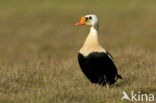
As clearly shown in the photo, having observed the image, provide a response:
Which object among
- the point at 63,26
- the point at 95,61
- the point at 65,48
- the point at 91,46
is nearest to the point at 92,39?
A: the point at 91,46

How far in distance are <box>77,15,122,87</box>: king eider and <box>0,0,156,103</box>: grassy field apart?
0.19 metres

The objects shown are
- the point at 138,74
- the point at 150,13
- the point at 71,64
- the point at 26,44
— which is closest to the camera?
the point at 138,74

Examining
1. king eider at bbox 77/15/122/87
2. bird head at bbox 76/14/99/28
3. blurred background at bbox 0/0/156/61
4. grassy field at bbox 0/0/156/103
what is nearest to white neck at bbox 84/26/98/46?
king eider at bbox 77/15/122/87

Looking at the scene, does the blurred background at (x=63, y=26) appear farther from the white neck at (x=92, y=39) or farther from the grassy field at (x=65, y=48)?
the white neck at (x=92, y=39)

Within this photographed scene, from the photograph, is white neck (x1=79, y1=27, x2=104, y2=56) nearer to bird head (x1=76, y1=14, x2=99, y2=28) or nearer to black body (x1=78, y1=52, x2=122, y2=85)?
black body (x1=78, y1=52, x2=122, y2=85)

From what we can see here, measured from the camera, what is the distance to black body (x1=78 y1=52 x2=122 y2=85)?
7480 millimetres

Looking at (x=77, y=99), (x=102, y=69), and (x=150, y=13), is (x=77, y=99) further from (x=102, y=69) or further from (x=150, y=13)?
(x=150, y=13)

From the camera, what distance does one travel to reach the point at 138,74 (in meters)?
8.59

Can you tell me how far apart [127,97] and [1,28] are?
56.2 ft

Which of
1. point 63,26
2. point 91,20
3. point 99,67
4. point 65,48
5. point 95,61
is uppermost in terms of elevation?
point 91,20

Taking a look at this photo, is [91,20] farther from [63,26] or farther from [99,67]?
[63,26]

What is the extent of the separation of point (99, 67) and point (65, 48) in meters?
10.0

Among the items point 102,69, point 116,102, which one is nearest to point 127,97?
point 116,102

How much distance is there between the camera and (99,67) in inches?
298
